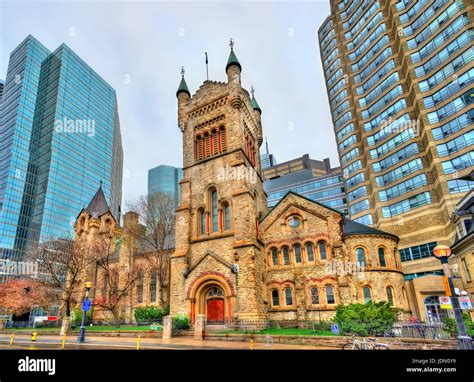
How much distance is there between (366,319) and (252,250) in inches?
387

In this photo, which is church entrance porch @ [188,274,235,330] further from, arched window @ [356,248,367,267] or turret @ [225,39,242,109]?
turret @ [225,39,242,109]

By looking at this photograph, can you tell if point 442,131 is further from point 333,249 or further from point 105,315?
point 105,315

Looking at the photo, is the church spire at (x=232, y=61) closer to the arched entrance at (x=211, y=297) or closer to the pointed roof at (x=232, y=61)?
the pointed roof at (x=232, y=61)

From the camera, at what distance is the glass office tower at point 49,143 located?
345 ft

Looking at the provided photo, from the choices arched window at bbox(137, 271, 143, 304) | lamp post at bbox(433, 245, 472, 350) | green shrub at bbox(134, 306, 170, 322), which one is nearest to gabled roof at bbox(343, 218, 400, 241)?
lamp post at bbox(433, 245, 472, 350)

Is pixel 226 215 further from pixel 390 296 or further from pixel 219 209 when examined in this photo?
pixel 390 296

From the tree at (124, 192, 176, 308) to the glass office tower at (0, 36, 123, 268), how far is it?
245ft

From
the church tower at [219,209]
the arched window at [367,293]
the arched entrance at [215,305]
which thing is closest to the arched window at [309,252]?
the church tower at [219,209]

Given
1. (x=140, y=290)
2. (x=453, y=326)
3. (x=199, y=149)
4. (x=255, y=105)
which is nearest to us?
(x=453, y=326)

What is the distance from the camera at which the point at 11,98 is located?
123312 millimetres

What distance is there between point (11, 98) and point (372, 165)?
5700 inches

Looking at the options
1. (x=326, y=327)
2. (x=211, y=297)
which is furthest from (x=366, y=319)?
(x=211, y=297)

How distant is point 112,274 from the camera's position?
35.1 metres
